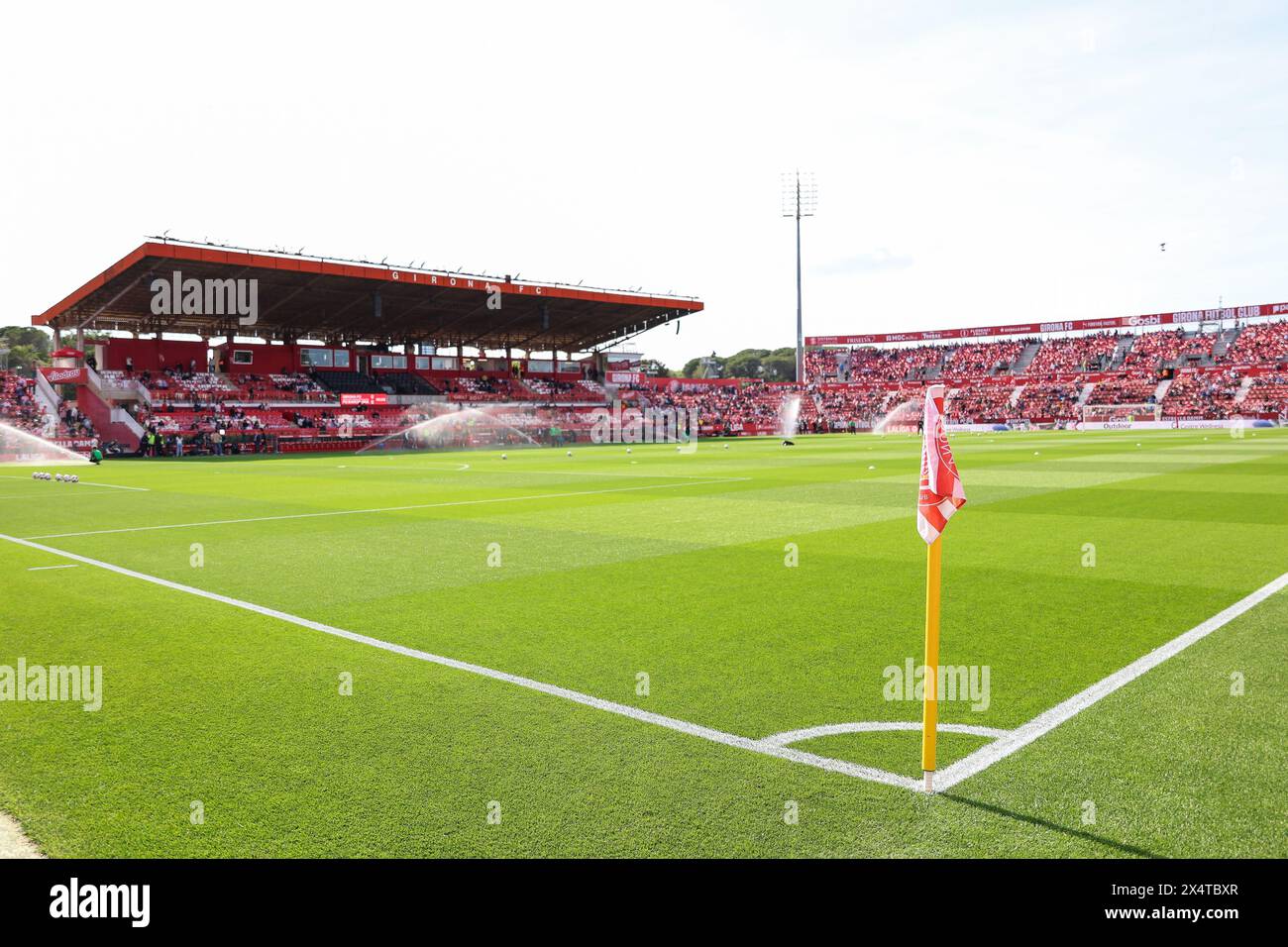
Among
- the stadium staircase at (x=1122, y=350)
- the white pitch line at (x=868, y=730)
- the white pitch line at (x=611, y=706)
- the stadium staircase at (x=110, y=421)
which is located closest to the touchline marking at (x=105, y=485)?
the white pitch line at (x=611, y=706)

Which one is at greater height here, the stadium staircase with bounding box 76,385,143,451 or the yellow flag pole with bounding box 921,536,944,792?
the stadium staircase with bounding box 76,385,143,451

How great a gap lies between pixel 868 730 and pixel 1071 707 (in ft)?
4.60

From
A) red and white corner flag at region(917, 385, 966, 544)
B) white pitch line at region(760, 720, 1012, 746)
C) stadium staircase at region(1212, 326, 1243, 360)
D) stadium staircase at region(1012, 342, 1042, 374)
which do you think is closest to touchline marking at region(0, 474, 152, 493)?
white pitch line at region(760, 720, 1012, 746)

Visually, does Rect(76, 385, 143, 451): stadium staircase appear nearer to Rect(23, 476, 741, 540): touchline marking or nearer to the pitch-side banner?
Rect(23, 476, 741, 540): touchline marking

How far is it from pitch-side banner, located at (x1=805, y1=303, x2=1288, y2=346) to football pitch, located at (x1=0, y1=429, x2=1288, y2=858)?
10177cm

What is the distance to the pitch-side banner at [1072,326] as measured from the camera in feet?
314

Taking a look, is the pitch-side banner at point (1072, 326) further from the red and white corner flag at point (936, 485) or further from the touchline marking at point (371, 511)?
the red and white corner flag at point (936, 485)

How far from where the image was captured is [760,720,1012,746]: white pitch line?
499 cm

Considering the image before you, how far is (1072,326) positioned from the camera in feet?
351

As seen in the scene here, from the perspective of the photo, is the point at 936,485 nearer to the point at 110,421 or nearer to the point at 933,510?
the point at 933,510

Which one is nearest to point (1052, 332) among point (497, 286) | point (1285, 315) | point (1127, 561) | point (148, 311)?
point (1285, 315)

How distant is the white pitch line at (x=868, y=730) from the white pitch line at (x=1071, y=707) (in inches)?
5.3

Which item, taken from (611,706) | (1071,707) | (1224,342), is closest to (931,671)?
(1071,707)

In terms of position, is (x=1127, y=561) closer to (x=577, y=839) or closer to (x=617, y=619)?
(x=617, y=619)
